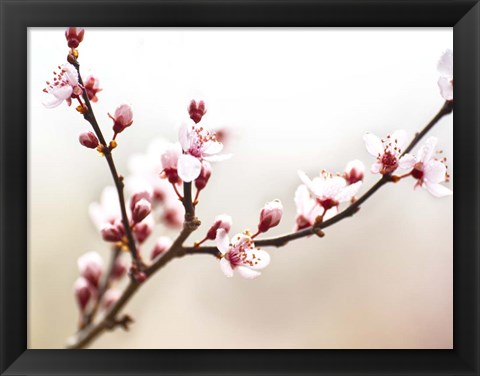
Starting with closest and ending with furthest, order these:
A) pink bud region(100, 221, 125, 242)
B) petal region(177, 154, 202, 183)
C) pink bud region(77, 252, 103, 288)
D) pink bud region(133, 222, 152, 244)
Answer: petal region(177, 154, 202, 183), pink bud region(100, 221, 125, 242), pink bud region(133, 222, 152, 244), pink bud region(77, 252, 103, 288)

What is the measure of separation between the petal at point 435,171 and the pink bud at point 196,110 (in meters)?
0.34

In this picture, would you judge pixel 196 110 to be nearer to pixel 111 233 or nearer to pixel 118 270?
pixel 111 233

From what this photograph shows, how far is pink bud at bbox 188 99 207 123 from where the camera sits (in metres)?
0.74

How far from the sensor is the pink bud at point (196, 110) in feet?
2.44

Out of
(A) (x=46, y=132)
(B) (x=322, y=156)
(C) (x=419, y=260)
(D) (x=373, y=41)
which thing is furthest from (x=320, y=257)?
(A) (x=46, y=132)

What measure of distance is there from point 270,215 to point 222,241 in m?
0.08

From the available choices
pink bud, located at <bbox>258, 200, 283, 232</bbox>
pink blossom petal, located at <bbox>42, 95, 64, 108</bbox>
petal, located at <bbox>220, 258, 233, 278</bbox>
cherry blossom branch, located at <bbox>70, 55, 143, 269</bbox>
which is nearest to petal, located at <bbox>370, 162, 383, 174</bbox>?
pink bud, located at <bbox>258, 200, 283, 232</bbox>

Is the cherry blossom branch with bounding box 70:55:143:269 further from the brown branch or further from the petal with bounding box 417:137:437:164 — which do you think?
the petal with bounding box 417:137:437:164

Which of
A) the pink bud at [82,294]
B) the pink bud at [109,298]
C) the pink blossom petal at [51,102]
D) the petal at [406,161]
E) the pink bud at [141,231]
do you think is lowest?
the pink bud at [109,298]

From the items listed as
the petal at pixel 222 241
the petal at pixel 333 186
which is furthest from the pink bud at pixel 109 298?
the petal at pixel 333 186

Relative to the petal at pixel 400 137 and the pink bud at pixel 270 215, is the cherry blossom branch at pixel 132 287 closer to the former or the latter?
the pink bud at pixel 270 215

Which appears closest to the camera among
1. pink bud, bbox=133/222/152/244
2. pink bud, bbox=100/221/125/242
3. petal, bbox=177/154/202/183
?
petal, bbox=177/154/202/183

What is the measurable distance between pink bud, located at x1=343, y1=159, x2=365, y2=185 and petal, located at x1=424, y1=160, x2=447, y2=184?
0.10m

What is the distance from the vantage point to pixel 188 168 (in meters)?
0.71
